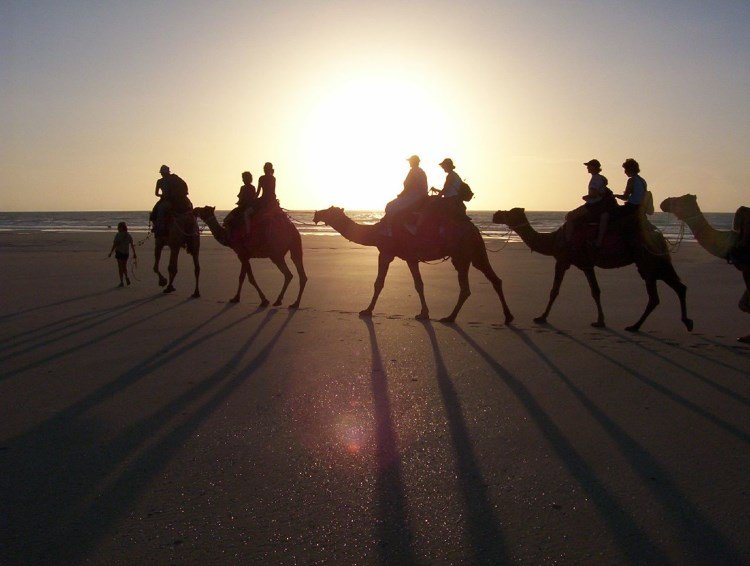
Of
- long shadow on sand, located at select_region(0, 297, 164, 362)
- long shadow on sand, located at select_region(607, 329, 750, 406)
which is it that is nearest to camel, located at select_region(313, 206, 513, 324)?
long shadow on sand, located at select_region(607, 329, 750, 406)

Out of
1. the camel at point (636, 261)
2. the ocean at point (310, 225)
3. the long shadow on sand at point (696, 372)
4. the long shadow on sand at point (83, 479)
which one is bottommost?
the ocean at point (310, 225)

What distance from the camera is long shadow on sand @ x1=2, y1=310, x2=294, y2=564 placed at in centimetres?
380

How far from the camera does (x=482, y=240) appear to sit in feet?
38.8

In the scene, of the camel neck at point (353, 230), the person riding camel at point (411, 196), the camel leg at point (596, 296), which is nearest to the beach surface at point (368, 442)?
the camel leg at point (596, 296)

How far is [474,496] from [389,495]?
0.55 m

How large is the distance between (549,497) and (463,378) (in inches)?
118

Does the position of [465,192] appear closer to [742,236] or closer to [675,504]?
[742,236]

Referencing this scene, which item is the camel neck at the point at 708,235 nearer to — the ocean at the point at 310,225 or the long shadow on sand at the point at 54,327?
the ocean at the point at 310,225

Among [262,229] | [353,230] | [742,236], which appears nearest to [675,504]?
[742,236]

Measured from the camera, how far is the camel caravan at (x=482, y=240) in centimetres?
1093

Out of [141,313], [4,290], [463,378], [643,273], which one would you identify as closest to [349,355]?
[463,378]

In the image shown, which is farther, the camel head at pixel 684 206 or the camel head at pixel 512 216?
the camel head at pixel 512 216

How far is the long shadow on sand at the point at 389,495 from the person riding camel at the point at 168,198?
32.1 feet

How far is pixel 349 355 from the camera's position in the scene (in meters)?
8.44
